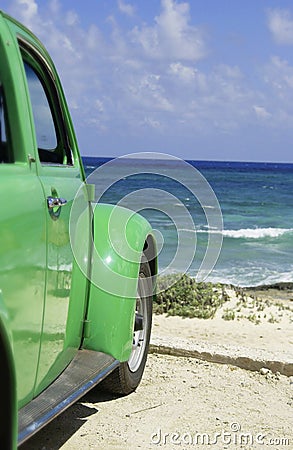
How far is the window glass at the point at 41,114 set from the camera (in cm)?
347

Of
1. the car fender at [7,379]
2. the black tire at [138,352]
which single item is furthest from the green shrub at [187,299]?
the car fender at [7,379]

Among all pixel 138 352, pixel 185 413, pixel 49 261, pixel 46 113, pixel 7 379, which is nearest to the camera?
pixel 7 379

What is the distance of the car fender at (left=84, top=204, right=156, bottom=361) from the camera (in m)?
4.16

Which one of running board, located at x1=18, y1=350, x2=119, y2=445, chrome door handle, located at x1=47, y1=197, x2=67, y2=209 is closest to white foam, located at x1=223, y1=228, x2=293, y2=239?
running board, located at x1=18, y1=350, x2=119, y2=445

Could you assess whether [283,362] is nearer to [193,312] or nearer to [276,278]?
[193,312]

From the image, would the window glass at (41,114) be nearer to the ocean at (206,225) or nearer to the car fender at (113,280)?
the ocean at (206,225)

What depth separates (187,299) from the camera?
888 cm

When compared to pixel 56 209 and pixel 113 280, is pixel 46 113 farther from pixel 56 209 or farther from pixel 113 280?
pixel 113 280

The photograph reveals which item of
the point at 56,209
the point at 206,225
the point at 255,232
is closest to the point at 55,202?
the point at 56,209

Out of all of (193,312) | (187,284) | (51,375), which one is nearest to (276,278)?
(187,284)

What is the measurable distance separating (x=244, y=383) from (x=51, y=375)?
216 centimetres

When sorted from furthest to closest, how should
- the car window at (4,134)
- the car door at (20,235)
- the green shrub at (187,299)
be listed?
the green shrub at (187,299) < the car window at (4,134) < the car door at (20,235)

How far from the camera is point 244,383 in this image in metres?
5.27

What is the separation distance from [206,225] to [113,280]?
26764 mm
